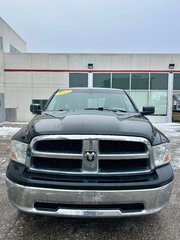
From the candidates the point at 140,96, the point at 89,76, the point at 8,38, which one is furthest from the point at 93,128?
the point at 8,38

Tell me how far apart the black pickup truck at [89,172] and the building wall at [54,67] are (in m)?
14.8

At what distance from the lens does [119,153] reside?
7.54 feet

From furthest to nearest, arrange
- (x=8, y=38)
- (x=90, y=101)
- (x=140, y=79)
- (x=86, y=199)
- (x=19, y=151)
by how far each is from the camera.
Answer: (x=8, y=38), (x=140, y=79), (x=90, y=101), (x=19, y=151), (x=86, y=199)

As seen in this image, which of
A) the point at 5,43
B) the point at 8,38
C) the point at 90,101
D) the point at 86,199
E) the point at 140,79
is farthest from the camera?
the point at 8,38

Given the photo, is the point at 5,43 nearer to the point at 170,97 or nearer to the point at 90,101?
the point at 170,97

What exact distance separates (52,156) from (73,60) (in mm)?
15149

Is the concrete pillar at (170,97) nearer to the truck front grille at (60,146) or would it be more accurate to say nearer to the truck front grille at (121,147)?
the truck front grille at (121,147)

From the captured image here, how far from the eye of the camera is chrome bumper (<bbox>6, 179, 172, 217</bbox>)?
7.13ft

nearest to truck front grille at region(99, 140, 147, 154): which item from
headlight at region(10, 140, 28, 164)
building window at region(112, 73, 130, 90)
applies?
headlight at region(10, 140, 28, 164)

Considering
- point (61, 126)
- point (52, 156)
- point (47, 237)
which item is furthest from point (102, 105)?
point (47, 237)

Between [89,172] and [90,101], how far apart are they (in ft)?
6.39

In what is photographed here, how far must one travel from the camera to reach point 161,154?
2.45 m

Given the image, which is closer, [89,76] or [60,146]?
[60,146]

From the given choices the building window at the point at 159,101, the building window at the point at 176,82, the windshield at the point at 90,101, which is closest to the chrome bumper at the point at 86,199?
the windshield at the point at 90,101
